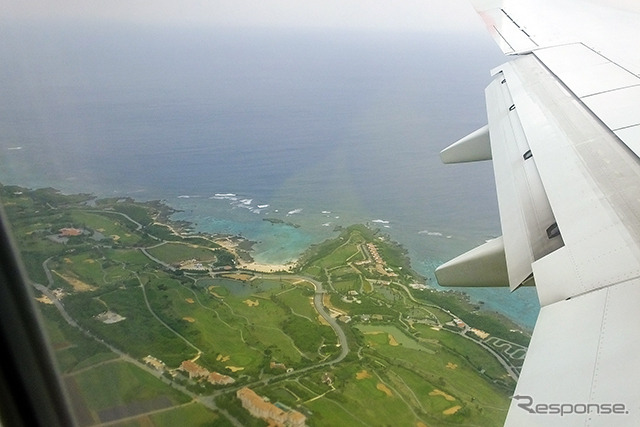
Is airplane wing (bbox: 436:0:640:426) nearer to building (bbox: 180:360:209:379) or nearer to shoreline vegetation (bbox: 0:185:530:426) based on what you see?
shoreline vegetation (bbox: 0:185:530:426)

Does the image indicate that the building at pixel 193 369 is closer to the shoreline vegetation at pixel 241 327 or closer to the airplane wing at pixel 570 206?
the shoreline vegetation at pixel 241 327

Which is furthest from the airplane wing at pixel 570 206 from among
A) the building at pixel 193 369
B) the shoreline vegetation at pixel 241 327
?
the building at pixel 193 369

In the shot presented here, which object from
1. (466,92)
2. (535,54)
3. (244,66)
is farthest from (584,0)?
(244,66)

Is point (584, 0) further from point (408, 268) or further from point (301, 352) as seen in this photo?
point (301, 352)

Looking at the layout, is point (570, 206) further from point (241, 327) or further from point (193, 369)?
point (241, 327)

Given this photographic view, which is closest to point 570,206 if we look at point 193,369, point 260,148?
point 193,369

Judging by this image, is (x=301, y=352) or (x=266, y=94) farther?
(x=266, y=94)
